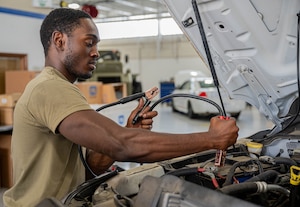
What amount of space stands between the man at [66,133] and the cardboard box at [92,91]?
339cm

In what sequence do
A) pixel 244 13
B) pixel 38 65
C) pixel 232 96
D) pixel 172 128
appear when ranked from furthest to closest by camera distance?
pixel 172 128, pixel 38 65, pixel 232 96, pixel 244 13

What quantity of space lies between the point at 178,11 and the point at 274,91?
0.71 metres

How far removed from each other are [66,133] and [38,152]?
0.97ft

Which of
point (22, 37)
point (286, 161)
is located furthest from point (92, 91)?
point (286, 161)

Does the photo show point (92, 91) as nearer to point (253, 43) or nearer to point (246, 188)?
point (253, 43)

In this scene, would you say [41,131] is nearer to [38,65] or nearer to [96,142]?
[96,142]

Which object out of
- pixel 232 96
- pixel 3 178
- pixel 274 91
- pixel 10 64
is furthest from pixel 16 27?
pixel 274 91

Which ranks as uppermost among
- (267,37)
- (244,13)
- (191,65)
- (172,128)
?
(244,13)

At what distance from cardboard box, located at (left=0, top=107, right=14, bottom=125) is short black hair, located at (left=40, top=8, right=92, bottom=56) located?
2.71 metres

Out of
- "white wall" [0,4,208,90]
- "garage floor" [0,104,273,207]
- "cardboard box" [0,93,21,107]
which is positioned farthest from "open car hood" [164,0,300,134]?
"white wall" [0,4,208,90]

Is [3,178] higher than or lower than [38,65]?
lower

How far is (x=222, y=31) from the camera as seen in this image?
170cm

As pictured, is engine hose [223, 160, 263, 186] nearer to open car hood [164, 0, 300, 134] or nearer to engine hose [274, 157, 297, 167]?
engine hose [274, 157, 297, 167]

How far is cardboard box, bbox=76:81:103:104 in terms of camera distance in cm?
497
